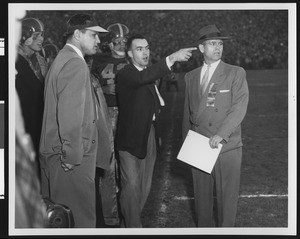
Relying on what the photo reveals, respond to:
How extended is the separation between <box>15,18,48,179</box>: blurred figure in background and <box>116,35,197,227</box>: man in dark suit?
20.5 inches

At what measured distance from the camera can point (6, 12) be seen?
3.78 meters

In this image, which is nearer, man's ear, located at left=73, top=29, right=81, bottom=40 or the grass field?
man's ear, located at left=73, top=29, right=81, bottom=40

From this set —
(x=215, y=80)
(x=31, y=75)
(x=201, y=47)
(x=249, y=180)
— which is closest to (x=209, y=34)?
(x=201, y=47)

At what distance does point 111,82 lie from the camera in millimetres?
3943

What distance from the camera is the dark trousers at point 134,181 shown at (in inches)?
140

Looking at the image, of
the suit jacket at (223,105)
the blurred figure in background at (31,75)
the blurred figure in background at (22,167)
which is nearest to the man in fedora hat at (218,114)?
the suit jacket at (223,105)

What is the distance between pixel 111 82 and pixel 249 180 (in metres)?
1.74

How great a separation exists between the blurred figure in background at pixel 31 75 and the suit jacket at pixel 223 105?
38.4 inches

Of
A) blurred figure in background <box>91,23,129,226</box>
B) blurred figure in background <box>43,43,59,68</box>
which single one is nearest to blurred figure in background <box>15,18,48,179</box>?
blurred figure in background <box>43,43,59,68</box>

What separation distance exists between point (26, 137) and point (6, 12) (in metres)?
0.81

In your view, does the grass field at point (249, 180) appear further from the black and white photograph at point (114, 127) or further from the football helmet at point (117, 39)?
the football helmet at point (117, 39)

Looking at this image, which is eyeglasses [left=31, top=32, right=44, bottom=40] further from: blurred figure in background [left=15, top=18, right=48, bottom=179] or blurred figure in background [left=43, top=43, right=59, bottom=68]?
blurred figure in background [left=43, top=43, right=59, bottom=68]

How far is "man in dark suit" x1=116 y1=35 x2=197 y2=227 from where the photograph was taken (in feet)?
11.6

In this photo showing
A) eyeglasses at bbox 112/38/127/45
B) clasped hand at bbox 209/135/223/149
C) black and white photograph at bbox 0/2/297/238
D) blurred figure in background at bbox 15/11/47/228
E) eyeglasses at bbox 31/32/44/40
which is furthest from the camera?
eyeglasses at bbox 112/38/127/45
